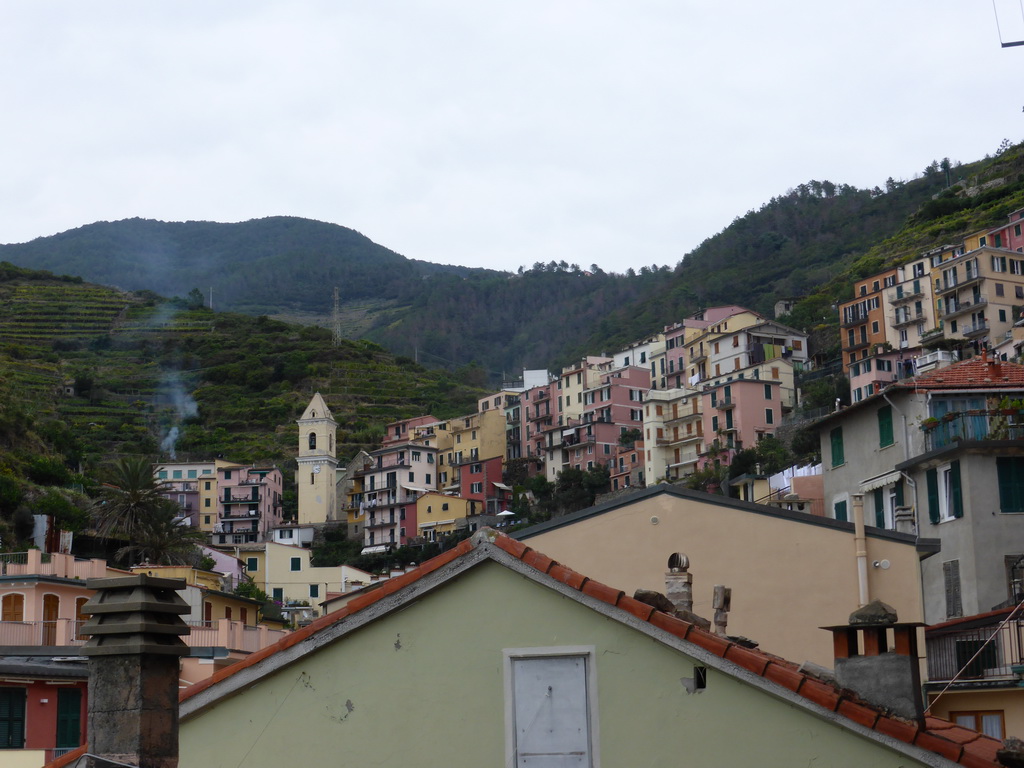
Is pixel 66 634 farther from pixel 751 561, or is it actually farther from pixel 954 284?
pixel 954 284

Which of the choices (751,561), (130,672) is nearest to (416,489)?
(751,561)

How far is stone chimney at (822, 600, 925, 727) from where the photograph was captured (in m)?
10.1

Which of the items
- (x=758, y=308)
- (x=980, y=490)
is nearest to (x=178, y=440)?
(x=758, y=308)

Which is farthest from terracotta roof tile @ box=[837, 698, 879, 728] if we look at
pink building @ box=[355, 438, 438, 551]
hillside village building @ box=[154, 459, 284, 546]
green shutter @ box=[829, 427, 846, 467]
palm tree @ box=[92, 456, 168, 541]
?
hillside village building @ box=[154, 459, 284, 546]

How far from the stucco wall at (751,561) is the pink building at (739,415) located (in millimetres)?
86778

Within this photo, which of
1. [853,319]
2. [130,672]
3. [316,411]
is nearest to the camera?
[130,672]

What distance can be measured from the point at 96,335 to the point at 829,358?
108 meters

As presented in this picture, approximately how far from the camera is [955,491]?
37.3 m

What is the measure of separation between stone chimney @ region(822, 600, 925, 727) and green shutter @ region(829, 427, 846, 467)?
34.2m

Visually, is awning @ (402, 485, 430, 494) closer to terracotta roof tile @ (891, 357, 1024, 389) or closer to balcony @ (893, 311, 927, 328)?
balcony @ (893, 311, 927, 328)

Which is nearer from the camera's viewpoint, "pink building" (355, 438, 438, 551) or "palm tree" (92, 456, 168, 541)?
"palm tree" (92, 456, 168, 541)

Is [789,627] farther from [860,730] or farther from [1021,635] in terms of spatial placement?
[860,730]

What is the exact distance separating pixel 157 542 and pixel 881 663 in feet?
228

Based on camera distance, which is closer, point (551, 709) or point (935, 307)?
point (551, 709)
